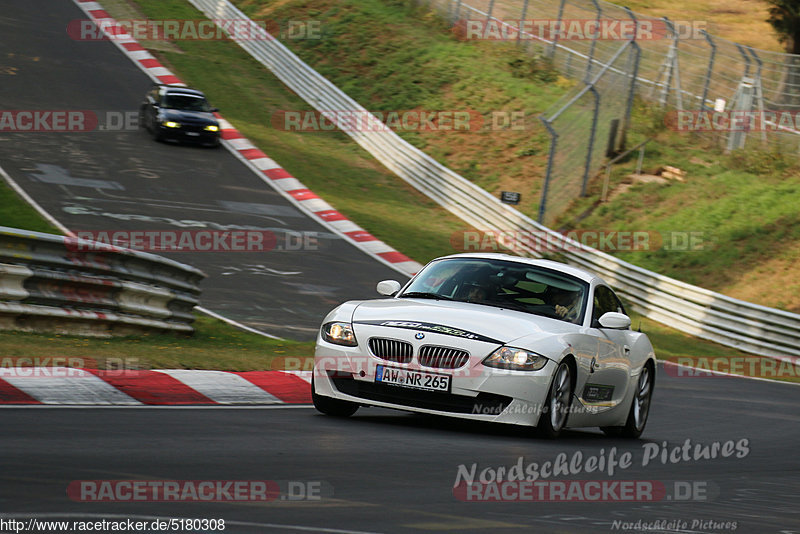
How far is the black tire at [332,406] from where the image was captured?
8.73m

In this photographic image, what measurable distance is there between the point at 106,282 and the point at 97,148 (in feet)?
51.7

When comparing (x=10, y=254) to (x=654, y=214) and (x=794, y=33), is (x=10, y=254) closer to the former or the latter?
(x=654, y=214)

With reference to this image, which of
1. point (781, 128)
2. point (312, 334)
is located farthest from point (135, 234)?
point (781, 128)

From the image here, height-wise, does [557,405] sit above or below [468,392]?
below

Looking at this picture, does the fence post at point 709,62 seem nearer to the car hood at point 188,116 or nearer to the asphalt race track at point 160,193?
the asphalt race track at point 160,193

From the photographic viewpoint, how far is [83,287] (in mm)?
11445

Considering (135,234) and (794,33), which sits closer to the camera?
(135,234)

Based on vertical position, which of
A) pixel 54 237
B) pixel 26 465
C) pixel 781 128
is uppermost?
pixel 26 465

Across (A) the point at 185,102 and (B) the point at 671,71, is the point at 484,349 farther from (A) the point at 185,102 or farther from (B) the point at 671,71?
(B) the point at 671,71

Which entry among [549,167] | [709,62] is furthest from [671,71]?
[549,167]

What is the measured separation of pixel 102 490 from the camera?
16.8 feet

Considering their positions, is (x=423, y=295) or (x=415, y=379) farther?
(x=423, y=295)

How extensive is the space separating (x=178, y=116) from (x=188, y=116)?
271 millimetres

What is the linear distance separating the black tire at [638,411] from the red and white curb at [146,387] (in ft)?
8.59
